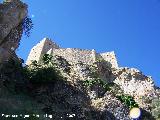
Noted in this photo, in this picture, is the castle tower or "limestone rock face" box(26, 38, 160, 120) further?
the castle tower

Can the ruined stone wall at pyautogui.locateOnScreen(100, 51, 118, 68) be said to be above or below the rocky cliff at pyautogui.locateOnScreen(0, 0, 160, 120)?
above

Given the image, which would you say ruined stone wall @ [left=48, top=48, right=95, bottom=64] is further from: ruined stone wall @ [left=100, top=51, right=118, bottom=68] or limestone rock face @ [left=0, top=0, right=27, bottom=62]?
limestone rock face @ [left=0, top=0, right=27, bottom=62]

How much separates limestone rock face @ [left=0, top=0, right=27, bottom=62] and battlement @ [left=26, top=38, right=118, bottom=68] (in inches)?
671

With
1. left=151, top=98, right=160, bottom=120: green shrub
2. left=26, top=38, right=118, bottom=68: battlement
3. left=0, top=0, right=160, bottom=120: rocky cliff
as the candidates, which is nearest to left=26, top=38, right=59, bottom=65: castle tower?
left=26, top=38, right=118, bottom=68: battlement

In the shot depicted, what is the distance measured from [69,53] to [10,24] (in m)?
24.5

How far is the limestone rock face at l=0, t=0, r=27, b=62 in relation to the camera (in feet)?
113

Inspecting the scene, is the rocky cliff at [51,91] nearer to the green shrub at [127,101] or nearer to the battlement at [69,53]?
A: the green shrub at [127,101]

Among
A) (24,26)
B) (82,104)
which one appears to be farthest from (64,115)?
(24,26)

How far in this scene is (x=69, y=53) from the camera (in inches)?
2322

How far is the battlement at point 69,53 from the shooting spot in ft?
192

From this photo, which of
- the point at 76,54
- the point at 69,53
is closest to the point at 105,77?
the point at 76,54

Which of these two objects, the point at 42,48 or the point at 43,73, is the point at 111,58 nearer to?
the point at 42,48

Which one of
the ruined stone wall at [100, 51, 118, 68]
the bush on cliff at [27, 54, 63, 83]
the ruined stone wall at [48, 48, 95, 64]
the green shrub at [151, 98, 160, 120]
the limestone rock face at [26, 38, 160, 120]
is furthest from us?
the ruined stone wall at [100, 51, 118, 68]

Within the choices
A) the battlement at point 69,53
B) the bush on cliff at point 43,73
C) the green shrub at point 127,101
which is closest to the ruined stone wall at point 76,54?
the battlement at point 69,53
